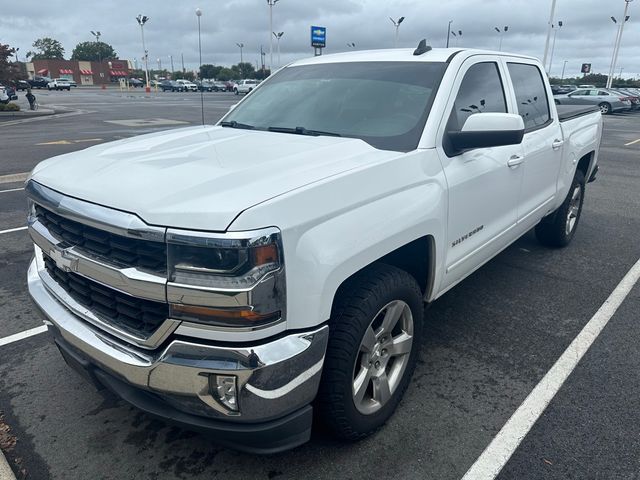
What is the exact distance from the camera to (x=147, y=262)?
1.91 meters

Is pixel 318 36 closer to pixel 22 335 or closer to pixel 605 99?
pixel 605 99

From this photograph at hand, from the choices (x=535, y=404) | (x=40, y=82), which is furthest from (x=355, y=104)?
(x=40, y=82)

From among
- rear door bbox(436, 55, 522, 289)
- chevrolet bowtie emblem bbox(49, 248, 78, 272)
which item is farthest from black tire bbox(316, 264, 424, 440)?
chevrolet bowtie emblem bbox(49, 248, 78, 272)

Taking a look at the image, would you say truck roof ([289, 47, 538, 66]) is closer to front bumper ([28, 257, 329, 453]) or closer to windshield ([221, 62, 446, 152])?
windshield ([221, 62, 446, 152])

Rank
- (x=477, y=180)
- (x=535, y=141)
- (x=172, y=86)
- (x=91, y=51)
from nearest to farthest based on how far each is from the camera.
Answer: (x=477, y=180) → (x=535, y=141) → (x=172, y=86) → (x=91, y=51)

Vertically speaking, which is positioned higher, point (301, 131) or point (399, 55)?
point (399, 55)

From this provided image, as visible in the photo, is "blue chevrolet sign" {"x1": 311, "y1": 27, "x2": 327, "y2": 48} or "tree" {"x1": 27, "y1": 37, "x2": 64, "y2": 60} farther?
"tree" {"x1": 27, "y1": 37, "x2": 64, "y2": 60}

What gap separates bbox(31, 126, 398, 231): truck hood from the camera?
1874mm

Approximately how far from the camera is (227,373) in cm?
184

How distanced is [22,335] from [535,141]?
411 centimetres

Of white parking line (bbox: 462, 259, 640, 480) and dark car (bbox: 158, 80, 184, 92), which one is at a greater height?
white parking line (bbox: 462, 259, 640, 480)

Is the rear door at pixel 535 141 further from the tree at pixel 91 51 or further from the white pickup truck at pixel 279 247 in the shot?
the tree at pixel 91 51

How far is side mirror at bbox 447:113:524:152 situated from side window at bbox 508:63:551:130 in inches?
51.6

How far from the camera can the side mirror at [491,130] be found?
275cm
